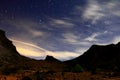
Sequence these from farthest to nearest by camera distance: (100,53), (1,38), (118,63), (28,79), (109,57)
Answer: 1. (1,38)
2. (100,53)
3. (109,57)
4. (118,63)
5. (28,79)

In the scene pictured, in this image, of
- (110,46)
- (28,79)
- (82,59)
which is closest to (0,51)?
(82,59)

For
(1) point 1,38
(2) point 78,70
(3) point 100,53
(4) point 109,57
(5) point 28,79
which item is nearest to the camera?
(5) point 28,79

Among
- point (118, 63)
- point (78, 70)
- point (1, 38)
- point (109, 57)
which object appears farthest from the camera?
point (1, 38)

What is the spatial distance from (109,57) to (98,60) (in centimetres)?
510

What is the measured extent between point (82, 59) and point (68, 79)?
75122 mm

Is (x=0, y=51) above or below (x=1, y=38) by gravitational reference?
below

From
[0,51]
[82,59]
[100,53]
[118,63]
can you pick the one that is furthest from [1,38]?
[118,63]

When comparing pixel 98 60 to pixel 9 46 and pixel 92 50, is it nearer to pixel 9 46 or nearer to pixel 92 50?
pixel 92 50

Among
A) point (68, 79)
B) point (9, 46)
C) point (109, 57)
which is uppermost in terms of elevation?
point (9, 46)

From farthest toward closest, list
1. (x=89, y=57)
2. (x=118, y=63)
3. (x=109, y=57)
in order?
(x=89, y=57), (x=109, y=57), (x=118, y=63)

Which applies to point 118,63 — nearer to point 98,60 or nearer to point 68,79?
point 98,60

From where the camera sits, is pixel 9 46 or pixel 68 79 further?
pixel 9 46

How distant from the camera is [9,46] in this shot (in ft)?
399

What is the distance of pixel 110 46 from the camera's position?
104 meters
